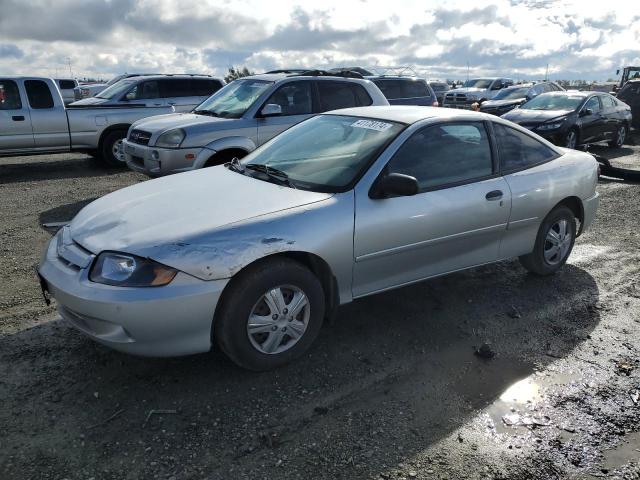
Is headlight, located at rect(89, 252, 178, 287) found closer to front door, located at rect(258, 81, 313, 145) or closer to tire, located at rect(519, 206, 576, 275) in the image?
tire, located at rect(519, 206, 576, 275)

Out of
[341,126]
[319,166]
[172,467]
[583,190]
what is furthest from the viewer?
[583,190]

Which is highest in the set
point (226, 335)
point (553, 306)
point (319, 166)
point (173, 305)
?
point (319, 166)

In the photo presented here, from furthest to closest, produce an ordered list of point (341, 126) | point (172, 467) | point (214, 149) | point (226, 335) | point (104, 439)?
point (214, 149) < point (341, 126) < point (226, 335) < point (104, 439) < point (172, 467)

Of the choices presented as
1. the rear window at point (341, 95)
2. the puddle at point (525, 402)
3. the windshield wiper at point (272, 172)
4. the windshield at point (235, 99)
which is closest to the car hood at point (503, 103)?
the rear window at point (341, 95)

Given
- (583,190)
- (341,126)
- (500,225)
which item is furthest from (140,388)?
(583,190)

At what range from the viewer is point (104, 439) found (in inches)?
108

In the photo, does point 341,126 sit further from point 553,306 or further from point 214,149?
point 214,149

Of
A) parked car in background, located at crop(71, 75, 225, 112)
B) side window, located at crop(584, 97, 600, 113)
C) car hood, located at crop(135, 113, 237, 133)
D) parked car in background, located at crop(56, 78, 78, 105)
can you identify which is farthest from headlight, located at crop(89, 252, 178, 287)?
parked car in background, located at crop(56, 78, 78, 105)

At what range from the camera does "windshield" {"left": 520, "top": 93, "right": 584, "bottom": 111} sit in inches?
502

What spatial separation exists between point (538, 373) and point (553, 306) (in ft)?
3.86

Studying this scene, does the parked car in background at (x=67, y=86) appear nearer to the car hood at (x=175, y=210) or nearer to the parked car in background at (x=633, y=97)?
the car hood at (x=175, y=210)

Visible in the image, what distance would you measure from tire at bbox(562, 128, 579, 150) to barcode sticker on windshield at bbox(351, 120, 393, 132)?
30.9 feet

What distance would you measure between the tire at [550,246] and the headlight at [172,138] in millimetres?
4639

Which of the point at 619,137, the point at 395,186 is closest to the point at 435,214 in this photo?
the point at 395,186
